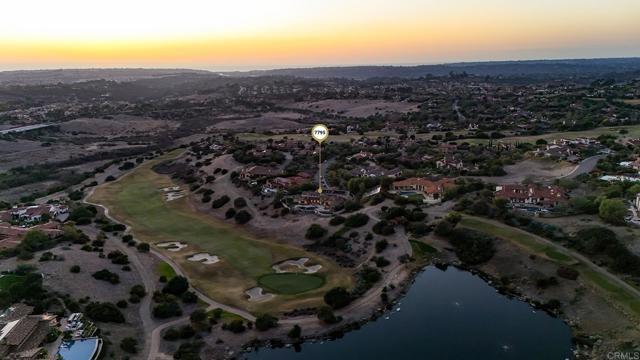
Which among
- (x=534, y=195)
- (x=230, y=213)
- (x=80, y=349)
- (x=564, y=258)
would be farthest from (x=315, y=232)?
(x=80, y=349)

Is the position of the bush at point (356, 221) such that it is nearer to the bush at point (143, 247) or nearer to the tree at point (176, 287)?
the tree at point (176, 287)

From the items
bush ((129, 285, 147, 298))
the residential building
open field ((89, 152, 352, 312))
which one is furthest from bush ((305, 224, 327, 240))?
Answer: the residential building

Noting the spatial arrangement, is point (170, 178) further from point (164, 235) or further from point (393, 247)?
point (393, 247)

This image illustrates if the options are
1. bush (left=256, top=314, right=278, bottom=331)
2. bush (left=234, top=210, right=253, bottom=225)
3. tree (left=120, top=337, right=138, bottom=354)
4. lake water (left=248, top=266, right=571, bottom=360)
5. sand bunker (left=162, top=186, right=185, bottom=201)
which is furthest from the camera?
sand bunker (left=162, top=186, right=185, bottom=201)

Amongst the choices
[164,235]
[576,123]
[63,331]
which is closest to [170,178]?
[164,235]

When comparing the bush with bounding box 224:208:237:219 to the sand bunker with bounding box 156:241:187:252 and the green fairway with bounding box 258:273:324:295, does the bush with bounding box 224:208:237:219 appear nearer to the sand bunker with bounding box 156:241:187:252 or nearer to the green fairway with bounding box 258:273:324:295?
the sand bunker with bounding box 156:241:187:252

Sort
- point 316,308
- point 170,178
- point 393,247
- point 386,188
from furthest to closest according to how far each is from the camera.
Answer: point 170,178
point 386,188
point 393,247
point 316,308
